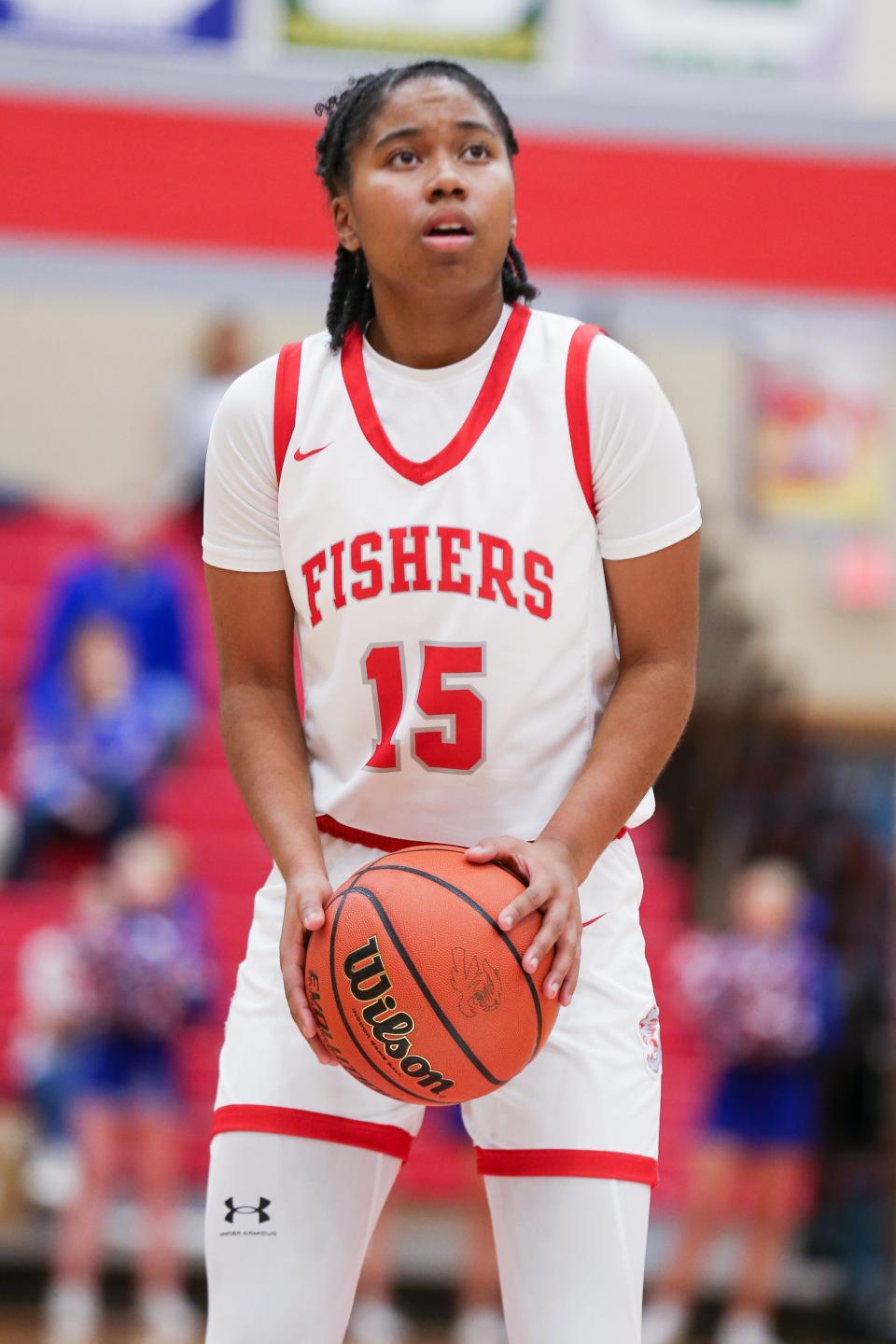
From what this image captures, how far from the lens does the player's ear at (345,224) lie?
2.42 meters

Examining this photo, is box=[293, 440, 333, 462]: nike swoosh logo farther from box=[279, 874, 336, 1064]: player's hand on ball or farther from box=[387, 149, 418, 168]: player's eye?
box=[279, 874, 336, 1064]: player's hand on ball

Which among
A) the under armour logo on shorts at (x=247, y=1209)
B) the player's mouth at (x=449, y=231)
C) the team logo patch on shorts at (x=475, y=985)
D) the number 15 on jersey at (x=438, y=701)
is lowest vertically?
the under armour logo on shorts at (x=247, y=1209)

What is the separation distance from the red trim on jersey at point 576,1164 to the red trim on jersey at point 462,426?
842mm

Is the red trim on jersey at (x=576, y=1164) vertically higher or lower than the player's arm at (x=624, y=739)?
lower

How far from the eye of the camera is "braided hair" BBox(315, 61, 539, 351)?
7.70 feet

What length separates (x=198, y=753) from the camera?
785 cm

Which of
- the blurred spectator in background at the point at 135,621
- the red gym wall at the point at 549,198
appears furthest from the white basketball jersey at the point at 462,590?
the blurred spectator in background at the point at 135,621

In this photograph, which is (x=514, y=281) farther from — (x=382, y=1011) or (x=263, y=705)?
(x=382, y=1011)

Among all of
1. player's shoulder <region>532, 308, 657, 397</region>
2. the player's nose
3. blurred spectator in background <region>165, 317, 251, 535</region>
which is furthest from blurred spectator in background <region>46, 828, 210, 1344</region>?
the player's nose

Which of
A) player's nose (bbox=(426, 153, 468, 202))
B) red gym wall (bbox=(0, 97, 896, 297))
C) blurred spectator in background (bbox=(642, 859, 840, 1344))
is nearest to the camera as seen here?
player's nose (bbox=(426, 153, 468, 202))

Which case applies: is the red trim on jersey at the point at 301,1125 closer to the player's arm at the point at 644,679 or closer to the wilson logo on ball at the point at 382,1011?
the wilson logo on ball at the point at 382,1011

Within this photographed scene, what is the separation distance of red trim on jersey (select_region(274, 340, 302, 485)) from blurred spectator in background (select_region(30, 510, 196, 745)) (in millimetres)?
4859

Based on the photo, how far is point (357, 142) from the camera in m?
2.36

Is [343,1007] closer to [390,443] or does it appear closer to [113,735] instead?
[390,443]
